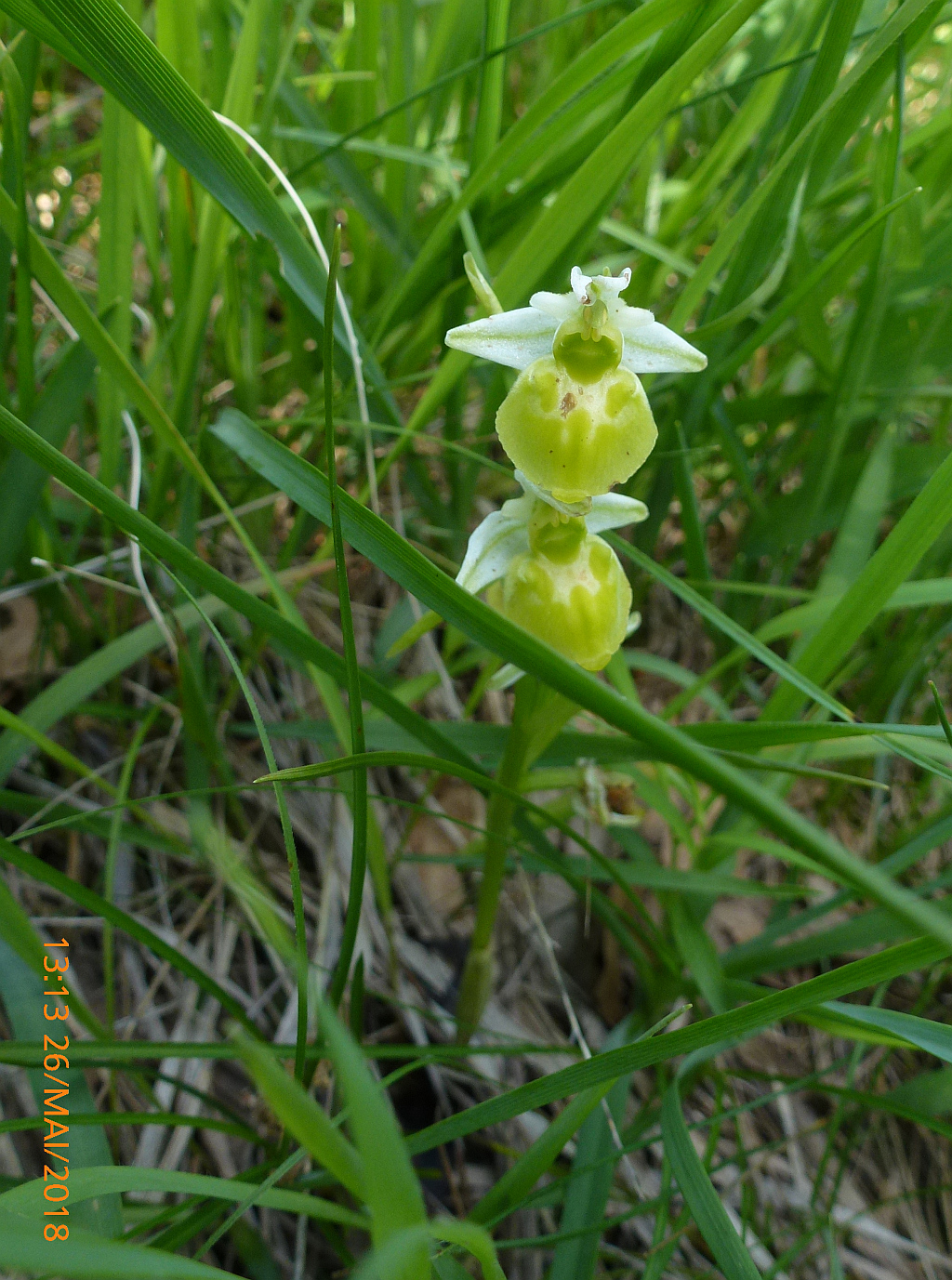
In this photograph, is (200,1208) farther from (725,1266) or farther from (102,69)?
(102,69)

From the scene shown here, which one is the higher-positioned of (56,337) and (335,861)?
(56,337)

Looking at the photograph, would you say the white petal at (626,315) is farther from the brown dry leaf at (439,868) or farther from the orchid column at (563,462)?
the brown dry leaf at (439,868)

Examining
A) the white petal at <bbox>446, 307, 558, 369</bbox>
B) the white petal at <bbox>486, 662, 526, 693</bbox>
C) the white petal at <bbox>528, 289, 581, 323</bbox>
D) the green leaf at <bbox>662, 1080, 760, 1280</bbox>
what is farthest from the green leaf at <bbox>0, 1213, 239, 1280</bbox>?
the white petal at <bbox>528, 289, 581, 323</bbox>

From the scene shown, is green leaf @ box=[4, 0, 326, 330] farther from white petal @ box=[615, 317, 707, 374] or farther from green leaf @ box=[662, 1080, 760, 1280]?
green leaf @ box=[662, 1080, 760, 1280]

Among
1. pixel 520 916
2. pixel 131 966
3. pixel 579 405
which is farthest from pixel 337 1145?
pixel 520 916

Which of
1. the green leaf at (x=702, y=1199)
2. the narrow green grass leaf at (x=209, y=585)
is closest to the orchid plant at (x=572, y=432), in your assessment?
the narrow green grass leaf at (x=209, y=585)

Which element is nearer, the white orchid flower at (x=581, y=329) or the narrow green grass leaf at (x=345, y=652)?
the narrow green grass leaf at (x=345, y=652)

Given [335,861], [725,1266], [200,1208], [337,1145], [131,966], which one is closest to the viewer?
[337,1145]

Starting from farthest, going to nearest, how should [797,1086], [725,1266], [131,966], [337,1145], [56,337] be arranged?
[56,337]
[131,966]
[797,1086]
[725,1266]
[337,1145]
